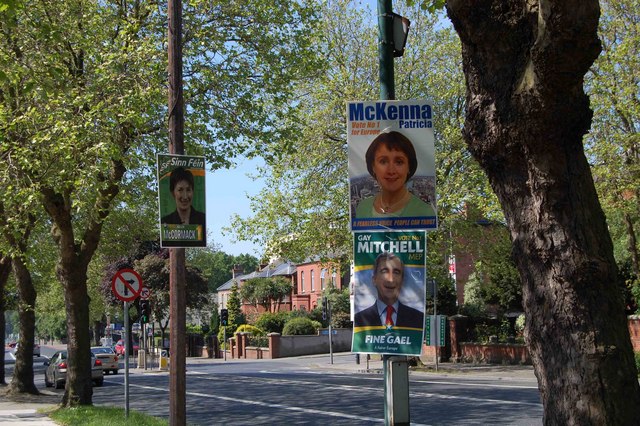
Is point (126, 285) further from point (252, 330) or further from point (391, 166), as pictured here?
point (252, 330)

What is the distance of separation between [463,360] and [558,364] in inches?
1272

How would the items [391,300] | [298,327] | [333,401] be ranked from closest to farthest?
1. [391,300]
2. [333,401]
3. [298,327]

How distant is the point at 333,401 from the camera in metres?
19.4

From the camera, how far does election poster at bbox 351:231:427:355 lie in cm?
578

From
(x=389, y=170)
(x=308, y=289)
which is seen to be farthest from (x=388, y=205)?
(x=308, y=289)

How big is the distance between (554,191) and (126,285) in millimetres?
12611

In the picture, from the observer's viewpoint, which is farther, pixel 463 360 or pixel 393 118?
pixel 463 360

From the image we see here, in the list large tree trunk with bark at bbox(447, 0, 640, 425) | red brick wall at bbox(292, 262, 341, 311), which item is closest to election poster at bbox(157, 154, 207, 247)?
large tree trunk with bark at bbox(447, 0, 640, 425)

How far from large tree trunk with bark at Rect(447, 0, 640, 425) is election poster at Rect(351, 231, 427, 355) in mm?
965

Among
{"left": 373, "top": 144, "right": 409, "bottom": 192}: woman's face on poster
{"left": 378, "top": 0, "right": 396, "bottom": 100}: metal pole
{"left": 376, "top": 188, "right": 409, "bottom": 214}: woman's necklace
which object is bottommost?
{"left": 376, "top": 188, "right": 409, "bottom": 214}: woman's necklace

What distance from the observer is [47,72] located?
1489 cm

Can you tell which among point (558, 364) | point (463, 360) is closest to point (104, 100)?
point (558, 364)

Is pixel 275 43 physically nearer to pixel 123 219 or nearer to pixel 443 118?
pixel 123 219

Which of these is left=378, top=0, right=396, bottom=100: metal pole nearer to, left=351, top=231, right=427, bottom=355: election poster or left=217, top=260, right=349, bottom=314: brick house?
left=351, top=231, right=427, bottom=355: election poster
